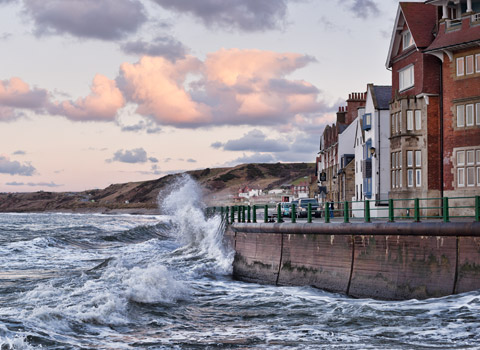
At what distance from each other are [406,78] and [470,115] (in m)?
5.68

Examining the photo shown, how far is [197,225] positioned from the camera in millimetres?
45000

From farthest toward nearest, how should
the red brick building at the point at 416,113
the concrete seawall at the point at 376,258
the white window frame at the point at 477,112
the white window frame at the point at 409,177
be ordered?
the white window frame at the point at 409,177 → the red brick building at the point at 416,113 → the white window frame at the point at 477,112 → the concrete seawall at the point at 376,258

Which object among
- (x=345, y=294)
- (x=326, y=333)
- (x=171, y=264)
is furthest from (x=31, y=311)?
(x=171, y=264)

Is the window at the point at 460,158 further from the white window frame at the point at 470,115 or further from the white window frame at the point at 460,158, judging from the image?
the white window frame at the point at 470,115

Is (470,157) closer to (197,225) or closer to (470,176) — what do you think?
(470,176)

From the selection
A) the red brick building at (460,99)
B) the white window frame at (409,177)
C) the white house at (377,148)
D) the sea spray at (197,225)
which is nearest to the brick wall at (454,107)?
the red brick building at (460,99)

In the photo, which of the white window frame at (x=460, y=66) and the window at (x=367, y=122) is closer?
the white window frame at (x=460, y=66)

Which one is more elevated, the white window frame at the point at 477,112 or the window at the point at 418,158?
the white window frame at the point at 477,112

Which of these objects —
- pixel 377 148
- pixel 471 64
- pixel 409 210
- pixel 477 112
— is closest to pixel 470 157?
pixel 477 112

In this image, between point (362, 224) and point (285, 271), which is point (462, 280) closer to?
point (362, 224)

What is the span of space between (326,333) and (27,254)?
3156 cm

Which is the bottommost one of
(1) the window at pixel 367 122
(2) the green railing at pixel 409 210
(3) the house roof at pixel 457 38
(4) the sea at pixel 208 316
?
(4) the sea at pixel 208 316

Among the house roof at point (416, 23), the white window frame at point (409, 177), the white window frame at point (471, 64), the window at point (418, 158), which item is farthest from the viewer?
the house roof at point (416, 23)

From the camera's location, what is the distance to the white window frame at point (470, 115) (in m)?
26.5
